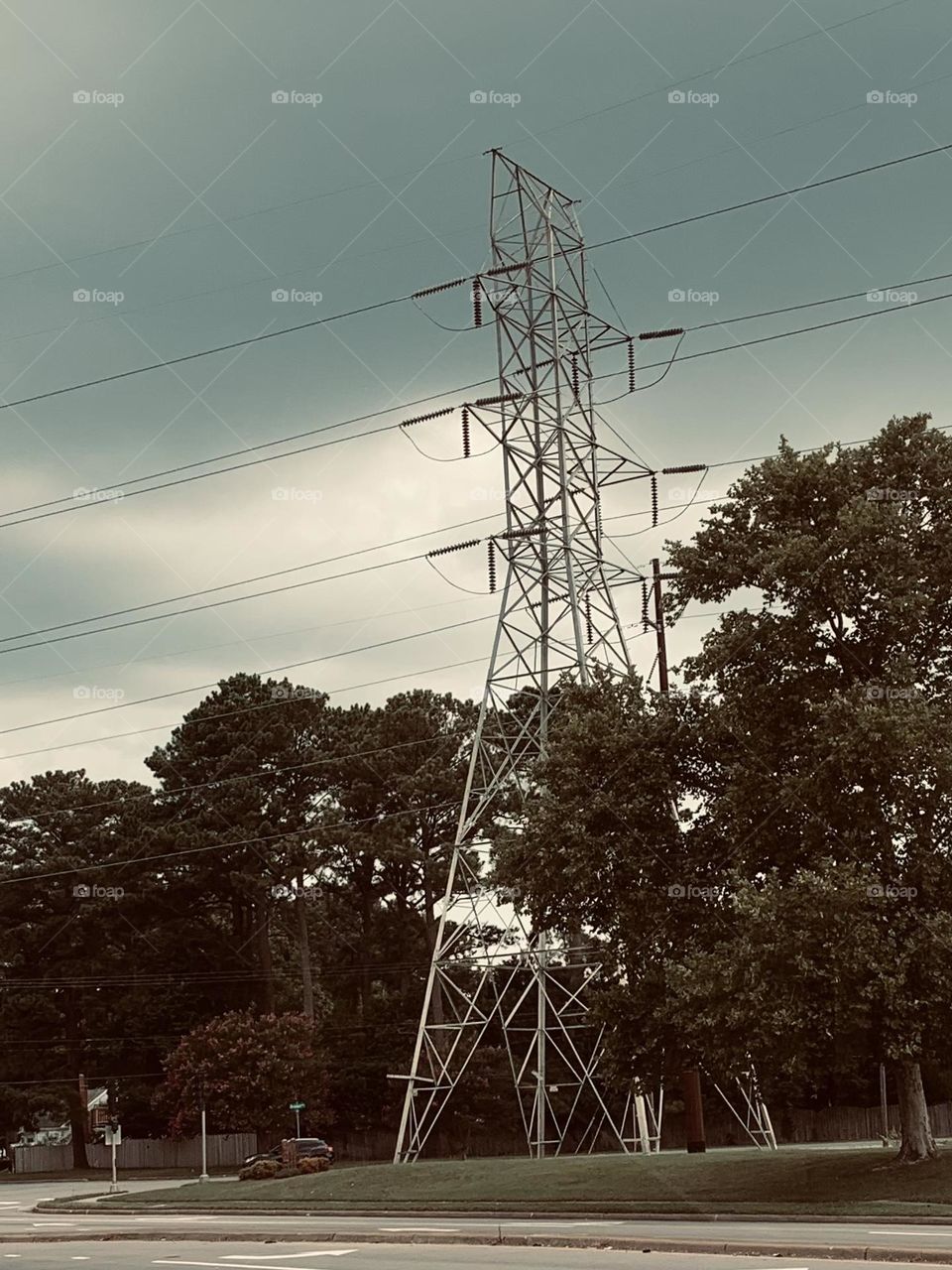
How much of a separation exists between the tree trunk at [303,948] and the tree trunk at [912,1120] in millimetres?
49716

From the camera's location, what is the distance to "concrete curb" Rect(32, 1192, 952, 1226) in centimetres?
2058

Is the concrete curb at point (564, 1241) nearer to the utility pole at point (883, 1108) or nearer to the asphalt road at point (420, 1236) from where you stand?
the asphalt road at point (420, 1236)

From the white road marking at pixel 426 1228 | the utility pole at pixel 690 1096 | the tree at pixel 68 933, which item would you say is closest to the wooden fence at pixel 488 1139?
the tree at pixel 68 933

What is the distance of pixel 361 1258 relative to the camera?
18078 mm

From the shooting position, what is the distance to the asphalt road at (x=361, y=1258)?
1531 centimetres

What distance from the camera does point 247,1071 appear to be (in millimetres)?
63219

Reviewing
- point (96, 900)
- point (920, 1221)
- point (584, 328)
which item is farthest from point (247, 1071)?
point (920, 1221)

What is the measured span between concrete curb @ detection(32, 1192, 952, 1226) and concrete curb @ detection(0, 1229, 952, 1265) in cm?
356

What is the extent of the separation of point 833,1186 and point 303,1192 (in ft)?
41.4

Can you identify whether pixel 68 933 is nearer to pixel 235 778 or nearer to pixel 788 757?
pixel 235 778

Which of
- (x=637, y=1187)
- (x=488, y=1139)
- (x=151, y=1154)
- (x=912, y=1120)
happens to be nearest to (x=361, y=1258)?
(x=637, y=1187)

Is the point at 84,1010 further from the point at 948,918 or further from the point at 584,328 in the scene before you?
the point at 948,918

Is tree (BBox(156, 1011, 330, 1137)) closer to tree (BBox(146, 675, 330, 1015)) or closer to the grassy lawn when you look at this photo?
tree (BBox(146, 675, 330, 1015))

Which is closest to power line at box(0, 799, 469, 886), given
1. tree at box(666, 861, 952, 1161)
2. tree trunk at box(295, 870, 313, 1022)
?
tree trunk at box(295, 870, 313, 1022)
